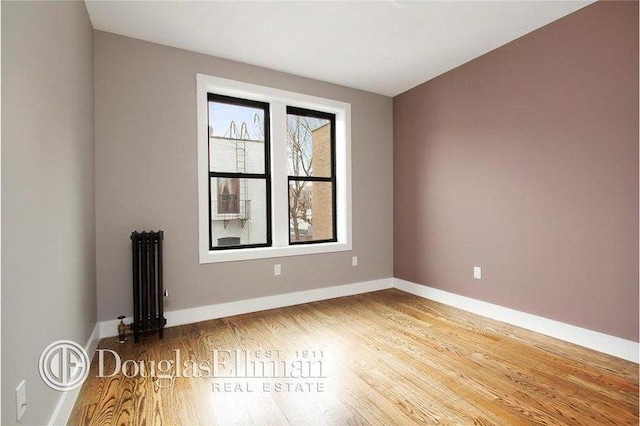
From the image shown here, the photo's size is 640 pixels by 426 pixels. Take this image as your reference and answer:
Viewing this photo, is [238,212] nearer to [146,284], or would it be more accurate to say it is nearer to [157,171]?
[157,171]

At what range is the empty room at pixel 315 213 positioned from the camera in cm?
165

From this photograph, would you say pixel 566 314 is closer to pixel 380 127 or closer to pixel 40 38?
pixel 380 127

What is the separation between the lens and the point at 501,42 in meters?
2.95

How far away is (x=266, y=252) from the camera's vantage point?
11.4 ft

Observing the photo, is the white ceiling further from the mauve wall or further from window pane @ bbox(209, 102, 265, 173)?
window pane @ bbox(209, 102, 265, 173)

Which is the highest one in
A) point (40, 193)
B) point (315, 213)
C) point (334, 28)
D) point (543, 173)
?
point (334, 28)

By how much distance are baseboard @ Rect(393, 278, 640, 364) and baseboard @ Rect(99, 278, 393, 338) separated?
27.4 inches

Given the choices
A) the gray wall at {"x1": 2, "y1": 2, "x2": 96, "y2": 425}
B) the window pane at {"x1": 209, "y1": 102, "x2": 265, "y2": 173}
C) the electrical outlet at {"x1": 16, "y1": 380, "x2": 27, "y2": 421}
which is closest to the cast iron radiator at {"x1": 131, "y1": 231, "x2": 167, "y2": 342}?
the gray wall at {"x1": 2, "y1": 2, "x2": 96, "y2": 425}

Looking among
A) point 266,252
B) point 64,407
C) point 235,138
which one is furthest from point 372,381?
point 235,138

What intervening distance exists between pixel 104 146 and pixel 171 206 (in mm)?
718

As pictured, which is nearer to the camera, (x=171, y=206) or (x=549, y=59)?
(x=549, y=59)

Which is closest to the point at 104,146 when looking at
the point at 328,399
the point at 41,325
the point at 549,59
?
the point at 41,325


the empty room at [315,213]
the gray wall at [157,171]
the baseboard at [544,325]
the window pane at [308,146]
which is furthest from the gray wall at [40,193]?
the baseboard at [544,325]

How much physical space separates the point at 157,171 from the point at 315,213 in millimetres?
1850
